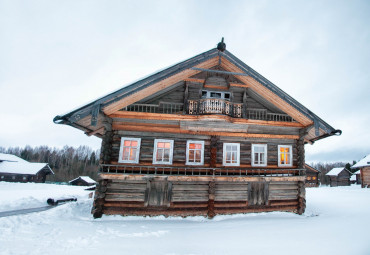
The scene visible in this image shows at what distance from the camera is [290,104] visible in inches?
Answer: 470

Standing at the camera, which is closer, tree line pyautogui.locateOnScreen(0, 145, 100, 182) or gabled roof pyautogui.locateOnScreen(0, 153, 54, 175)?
gabled roof pyautogui.locateOnScreen(0, 153, 54, 175)

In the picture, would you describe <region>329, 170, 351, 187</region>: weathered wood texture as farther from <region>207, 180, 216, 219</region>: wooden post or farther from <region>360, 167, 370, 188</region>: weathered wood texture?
<region>207, 180, 216, 219</region>: wooden post

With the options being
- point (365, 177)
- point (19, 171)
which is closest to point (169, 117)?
point (365, 177)

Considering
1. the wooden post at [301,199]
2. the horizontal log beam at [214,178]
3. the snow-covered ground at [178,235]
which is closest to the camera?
the snow-covered ground at [178,235]

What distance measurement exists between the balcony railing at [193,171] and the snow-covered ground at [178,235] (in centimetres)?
256

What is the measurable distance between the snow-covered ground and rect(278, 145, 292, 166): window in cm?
371

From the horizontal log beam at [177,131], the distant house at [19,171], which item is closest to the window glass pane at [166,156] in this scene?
the horizontal log beam at [177,131]

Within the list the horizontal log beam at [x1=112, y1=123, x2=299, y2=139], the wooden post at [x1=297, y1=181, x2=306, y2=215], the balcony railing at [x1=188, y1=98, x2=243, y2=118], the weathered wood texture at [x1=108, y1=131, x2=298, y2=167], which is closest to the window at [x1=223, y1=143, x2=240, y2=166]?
the weathered wood texture at [x1=108, y1=131, x2=298, y2=167]

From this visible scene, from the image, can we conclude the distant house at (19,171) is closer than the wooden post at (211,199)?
No

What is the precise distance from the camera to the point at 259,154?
42.2ft

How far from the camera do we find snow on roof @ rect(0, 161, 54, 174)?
150 feet

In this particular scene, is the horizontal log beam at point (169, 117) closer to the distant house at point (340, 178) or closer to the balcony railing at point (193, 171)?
the balcony railing at point (193, 171)

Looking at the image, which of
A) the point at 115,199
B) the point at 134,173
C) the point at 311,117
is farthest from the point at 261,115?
the point at 115,199

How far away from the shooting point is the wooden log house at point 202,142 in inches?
434
